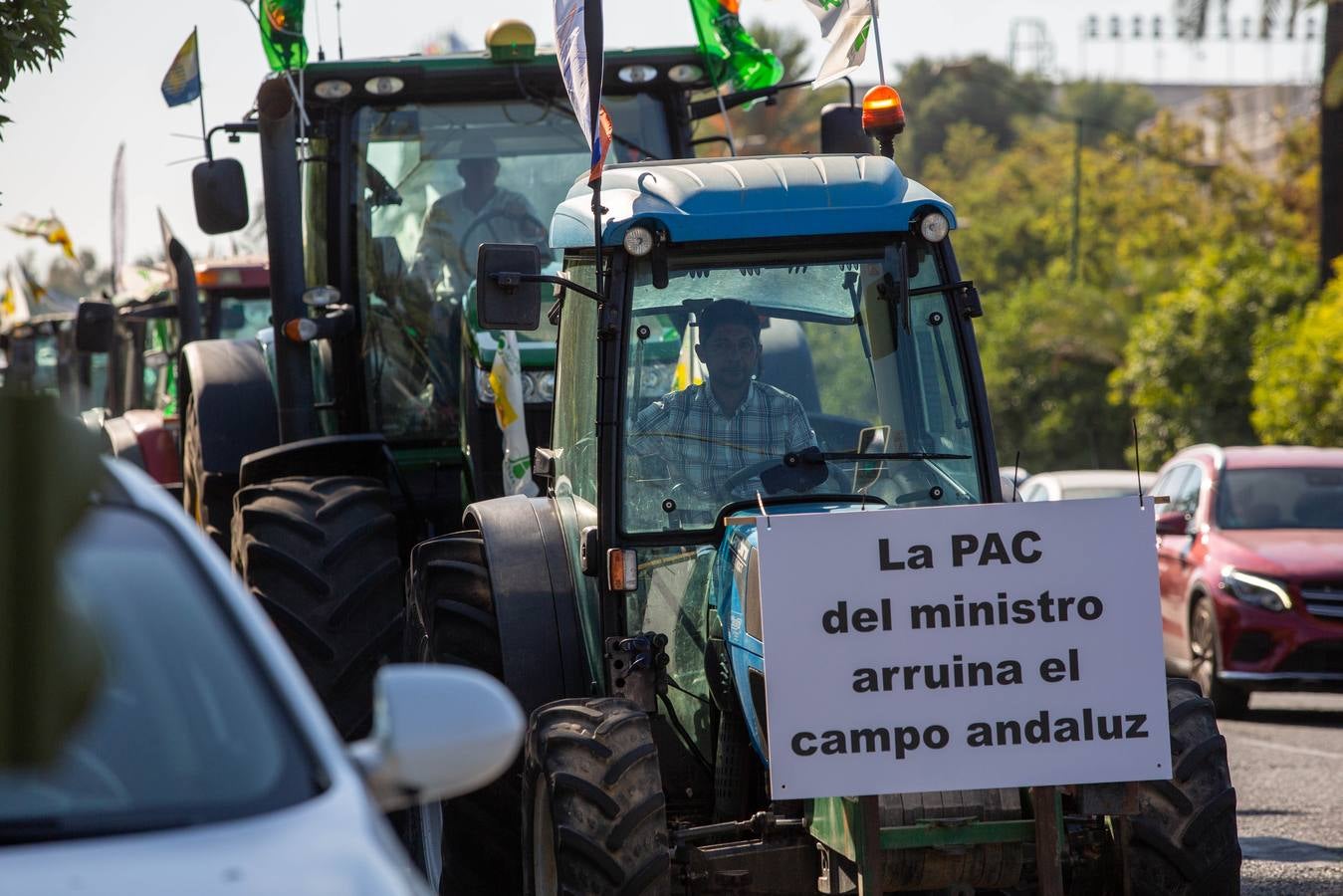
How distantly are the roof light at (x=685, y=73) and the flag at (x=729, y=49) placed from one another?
6cm

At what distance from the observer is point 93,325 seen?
1345 cm

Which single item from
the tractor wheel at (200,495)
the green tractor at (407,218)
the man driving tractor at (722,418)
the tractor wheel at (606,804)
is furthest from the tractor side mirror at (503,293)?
the tractor wheel at (200,495)

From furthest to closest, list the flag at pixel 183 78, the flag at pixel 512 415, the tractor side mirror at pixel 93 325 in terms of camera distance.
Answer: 1. the tractor side mirror at pixel 93 325
2. the flag at pixel 183 78
3. the flag at pixel 512 415

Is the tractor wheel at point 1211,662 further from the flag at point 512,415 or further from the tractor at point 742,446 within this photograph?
the tractor at point 742,446

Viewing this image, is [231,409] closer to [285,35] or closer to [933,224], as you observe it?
[285,35]

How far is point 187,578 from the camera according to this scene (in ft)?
11.9

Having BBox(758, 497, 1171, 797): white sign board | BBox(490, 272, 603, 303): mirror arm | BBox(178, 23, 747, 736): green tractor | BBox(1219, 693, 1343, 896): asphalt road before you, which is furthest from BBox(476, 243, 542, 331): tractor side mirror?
BBox(1219, 693, 1343, 896): asphalt road

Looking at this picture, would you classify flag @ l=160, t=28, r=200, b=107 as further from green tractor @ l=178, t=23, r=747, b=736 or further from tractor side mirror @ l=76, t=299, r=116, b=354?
tractor side mirror @ l=76, t=299, r=116, b=354

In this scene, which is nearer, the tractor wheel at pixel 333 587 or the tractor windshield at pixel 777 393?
the tractor windshield at pixel 777 393

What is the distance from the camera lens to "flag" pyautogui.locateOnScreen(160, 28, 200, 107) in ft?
32.3

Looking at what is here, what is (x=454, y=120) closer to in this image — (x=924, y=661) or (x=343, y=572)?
(x=343, y=572)

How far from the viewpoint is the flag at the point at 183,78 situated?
9852 millimetres

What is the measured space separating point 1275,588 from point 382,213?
6789 millimetres

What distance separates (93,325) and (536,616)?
26.0 ft
